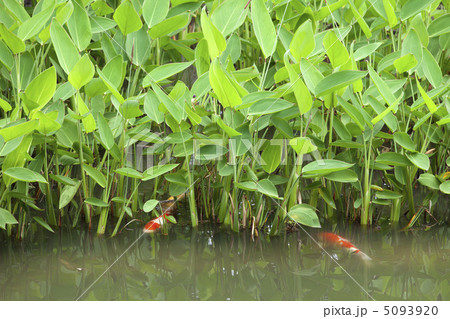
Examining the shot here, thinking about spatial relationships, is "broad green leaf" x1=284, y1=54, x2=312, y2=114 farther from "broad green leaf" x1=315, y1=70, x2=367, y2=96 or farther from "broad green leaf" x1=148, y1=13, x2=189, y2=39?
"broad green leaf" x1=148, y1=13, x2=189, y2=39

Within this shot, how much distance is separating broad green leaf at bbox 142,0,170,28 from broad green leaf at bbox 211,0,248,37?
0.45 ft

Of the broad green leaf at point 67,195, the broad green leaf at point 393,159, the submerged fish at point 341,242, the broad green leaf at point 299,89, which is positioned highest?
the broad green leaf at point 299,89

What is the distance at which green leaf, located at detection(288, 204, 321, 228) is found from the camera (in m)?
0.98

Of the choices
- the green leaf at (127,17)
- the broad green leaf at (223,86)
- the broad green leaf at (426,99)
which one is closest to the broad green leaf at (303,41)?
the broad green leaf at (223,86)

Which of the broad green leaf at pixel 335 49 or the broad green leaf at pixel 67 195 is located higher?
the broad green leaf at pixel 335 49

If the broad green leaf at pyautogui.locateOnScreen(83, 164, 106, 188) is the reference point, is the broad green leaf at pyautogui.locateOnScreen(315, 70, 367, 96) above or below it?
above

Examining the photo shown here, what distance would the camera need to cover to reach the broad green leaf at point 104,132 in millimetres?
975

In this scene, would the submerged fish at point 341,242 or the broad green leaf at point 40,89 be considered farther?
the submerged fish at point 341,242

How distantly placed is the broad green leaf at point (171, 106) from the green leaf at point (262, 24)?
20cm

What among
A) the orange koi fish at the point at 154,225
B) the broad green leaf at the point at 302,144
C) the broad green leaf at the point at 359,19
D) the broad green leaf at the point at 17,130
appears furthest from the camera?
the orange koi fish at the point at 154,225

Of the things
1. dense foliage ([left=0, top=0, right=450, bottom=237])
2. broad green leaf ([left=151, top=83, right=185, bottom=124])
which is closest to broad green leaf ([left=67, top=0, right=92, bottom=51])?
dense foliage ([left=0, top=0, right=450, bottom=237])

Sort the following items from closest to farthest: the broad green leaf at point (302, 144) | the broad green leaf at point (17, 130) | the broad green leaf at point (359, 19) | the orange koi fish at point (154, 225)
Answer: the broad green leaf at point (17, 130)
the broad green leaf at point (302, 144)
the broad green leaf at point (359, 19)
the orange koi fish at point (154, 225)

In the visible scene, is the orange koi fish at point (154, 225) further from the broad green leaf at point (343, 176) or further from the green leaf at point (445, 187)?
the green leaf at point (445, 187)

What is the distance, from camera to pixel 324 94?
36.5 inches
